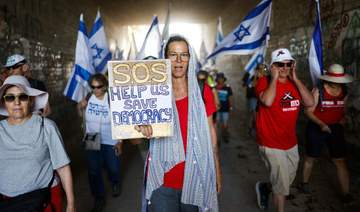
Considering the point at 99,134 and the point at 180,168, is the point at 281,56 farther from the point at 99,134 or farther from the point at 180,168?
the point at 99,134

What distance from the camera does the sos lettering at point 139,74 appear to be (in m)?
1.79

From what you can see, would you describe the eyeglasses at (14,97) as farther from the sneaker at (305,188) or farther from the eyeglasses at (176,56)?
the sneaker at (305,188)

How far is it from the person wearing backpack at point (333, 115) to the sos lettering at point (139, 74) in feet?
9.43

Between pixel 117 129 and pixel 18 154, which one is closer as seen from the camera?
pixel 117 129

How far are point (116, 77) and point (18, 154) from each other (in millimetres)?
1013

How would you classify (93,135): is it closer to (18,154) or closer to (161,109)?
(18,154)

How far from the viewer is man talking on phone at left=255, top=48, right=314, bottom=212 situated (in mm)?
3100

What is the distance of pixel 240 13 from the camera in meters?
11.9

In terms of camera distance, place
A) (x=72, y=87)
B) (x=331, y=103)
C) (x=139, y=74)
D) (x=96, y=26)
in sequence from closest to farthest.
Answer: (x=139, y=74) < (x=331, y=103) < (x=72, y=87) < (x=96, y=26)

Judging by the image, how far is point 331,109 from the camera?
3.82 m

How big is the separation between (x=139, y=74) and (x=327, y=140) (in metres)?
3.42

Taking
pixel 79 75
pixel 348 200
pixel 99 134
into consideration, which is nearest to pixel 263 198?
pixel 348 200

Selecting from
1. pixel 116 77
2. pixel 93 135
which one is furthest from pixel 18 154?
pixel 93 135

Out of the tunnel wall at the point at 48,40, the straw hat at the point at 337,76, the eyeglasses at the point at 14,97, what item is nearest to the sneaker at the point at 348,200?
the straw hat at the point at 337,76
